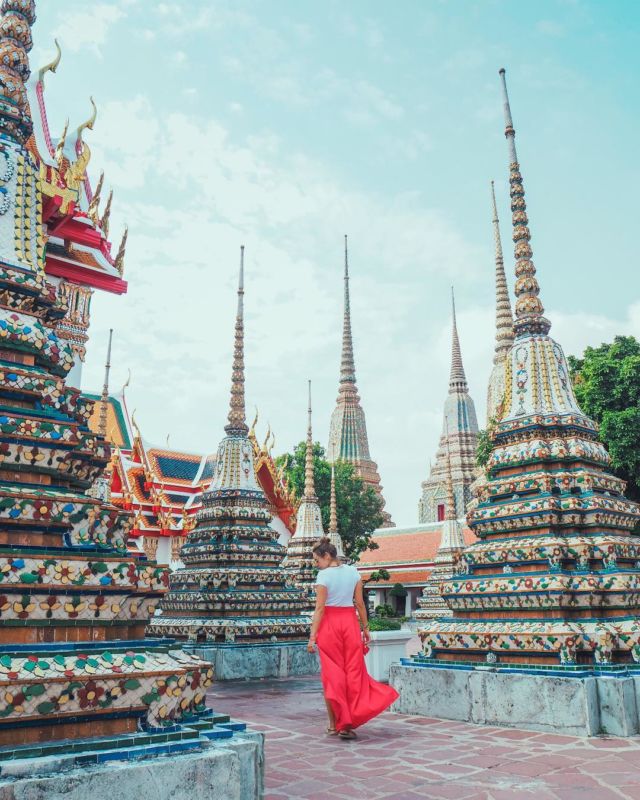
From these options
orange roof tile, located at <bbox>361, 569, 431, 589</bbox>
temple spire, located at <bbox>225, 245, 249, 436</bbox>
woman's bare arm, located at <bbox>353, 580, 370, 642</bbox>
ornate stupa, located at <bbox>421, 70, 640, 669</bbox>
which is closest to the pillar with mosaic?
woman's bare arm, located at <bbox>353, 580, 370, 642</bbox>

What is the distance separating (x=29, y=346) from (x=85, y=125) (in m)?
3.85

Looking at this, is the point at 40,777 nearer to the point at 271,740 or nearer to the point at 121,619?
the point at 121,619

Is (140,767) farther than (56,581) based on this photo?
No

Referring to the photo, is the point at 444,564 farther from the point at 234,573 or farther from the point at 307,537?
the point at 234,573

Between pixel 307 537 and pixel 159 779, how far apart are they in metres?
18.0

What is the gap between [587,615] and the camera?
6301 millimetres

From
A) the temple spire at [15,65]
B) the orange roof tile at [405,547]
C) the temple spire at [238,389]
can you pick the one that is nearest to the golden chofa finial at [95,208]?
the temple spire at [15,65]

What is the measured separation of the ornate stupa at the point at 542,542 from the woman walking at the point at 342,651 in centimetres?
137

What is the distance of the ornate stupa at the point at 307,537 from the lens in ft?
66.7

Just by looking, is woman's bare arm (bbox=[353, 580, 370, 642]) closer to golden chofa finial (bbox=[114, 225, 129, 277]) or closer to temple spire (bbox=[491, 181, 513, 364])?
golden chofa finial (bbox=[114, 225, 129, 277])

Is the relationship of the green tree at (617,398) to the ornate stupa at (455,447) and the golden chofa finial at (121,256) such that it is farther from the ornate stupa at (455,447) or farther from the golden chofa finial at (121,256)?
the ornate stupa at (455,447)

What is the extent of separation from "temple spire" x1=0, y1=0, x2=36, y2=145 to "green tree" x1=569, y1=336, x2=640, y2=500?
1433cm

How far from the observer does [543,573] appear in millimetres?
6543

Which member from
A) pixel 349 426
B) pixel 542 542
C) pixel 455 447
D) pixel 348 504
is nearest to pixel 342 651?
pixel 542 542
